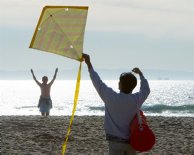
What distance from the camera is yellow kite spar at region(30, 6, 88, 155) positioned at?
6070 mm

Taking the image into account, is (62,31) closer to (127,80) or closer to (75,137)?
(127,80)

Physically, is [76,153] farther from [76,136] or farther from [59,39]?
[59,39]

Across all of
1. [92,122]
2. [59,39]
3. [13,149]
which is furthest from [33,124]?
[59,39]

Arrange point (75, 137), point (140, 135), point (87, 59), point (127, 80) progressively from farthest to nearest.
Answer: point (75, 137) < point (87, 59) < point (127, 80) < point (140, 135)

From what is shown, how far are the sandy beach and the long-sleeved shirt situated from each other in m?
5.55

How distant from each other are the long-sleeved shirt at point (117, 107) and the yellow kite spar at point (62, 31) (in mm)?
423

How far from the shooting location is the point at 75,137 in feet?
45.2

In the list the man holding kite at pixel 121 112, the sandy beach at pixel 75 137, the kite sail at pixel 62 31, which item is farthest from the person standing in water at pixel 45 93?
the man holding kite at pixel 121 112

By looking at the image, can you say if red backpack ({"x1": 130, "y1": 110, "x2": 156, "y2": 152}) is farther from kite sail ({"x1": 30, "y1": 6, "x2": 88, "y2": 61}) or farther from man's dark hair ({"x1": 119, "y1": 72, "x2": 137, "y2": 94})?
kite sail ({"x1": 30, "y1": 6, "x2": 88, "y2": 61})

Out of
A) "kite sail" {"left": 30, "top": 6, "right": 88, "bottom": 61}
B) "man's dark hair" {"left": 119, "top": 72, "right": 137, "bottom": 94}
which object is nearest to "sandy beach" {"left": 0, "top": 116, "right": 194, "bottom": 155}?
"kite sail" {"left": 30, "top": 6, "right": 88, "bottom": 61}

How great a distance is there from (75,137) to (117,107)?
7982mm

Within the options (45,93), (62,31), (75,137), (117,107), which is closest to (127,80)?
(117,107)

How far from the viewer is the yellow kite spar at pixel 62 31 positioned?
19.9 ft

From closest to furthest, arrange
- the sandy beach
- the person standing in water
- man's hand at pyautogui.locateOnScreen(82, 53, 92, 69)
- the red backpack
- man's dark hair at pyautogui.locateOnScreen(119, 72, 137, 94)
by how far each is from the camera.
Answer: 1. the red backpack
2. man's dark hair at pyautogui.locateOnScreen(119, 72, 137, 94)
3. man's hand at pyautogui.locateOnScreen(82, 53, 92, 69)
4. the sandy beach
5. the person standing in water
